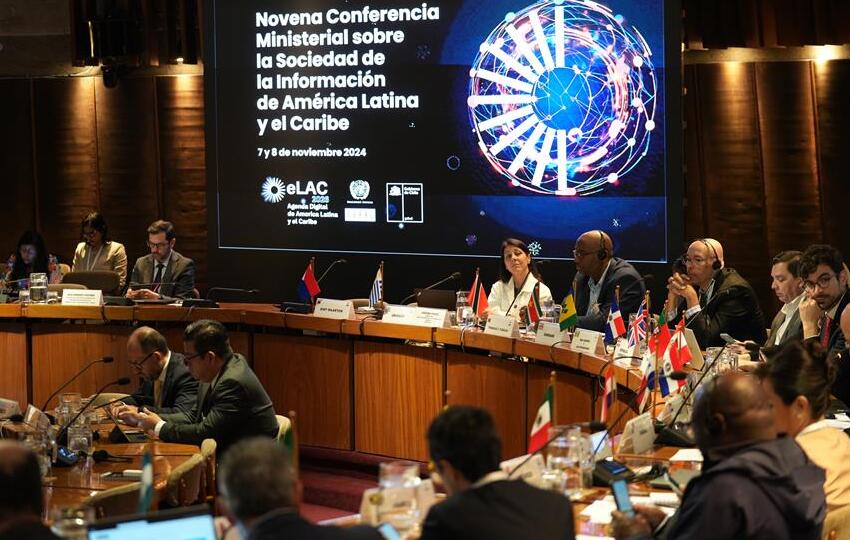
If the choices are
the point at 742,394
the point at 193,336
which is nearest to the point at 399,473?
the point at 742,394

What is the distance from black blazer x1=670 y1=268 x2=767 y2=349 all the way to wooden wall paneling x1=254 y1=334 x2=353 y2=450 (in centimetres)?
199

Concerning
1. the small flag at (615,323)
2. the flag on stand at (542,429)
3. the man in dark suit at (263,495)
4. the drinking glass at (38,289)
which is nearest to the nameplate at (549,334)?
the small flag at (615,323)

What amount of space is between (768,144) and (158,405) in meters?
4.52

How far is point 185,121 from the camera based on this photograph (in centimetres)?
1030

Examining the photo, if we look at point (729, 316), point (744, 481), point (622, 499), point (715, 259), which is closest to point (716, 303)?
point (729, 316)

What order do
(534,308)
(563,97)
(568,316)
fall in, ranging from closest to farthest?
(568,316), (534,308), (563,97)

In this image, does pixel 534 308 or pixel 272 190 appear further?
pixel 272 190

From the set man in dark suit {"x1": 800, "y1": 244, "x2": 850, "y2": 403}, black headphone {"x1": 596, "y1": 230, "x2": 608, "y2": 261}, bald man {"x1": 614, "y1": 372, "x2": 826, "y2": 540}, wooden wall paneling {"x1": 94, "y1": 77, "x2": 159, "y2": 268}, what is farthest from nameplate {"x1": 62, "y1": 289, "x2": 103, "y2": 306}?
bald man {"x1": 614, "y1": 372, "x2": 826, "y2": 540}

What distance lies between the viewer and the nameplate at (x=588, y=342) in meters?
5.71

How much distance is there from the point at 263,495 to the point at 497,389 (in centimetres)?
395

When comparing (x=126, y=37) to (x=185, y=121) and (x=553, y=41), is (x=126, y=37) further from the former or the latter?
(x=553, y=41)

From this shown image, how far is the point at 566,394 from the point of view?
5914 millimetres

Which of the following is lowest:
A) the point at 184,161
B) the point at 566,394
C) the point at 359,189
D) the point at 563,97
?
the point at 566,394

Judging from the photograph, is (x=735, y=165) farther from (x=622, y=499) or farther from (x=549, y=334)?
(x=622, y=499)
